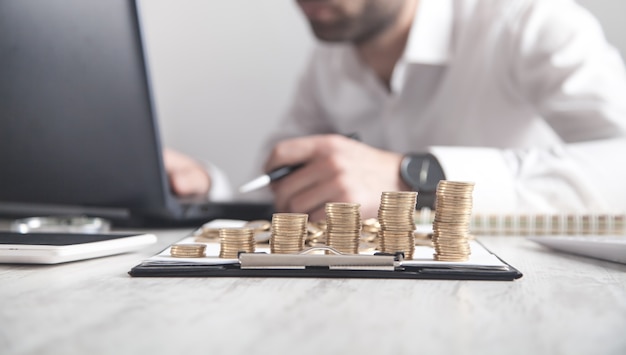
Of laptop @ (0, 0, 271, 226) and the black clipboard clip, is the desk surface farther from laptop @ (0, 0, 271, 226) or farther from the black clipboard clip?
laptop @ (0, 0, 271, 226)

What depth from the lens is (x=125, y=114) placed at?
2.89ft

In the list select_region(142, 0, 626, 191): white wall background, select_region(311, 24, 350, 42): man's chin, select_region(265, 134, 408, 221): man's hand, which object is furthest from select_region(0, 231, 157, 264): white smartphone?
select_region(142, 0, 626, 191): white wall background

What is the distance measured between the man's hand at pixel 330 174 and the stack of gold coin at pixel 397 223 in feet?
1.19

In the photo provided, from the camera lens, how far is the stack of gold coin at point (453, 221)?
0.55m

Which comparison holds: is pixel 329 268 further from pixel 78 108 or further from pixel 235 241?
pixel 78 108

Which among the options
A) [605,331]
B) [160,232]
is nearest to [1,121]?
[160,232]

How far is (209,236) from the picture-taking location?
741 millimetres

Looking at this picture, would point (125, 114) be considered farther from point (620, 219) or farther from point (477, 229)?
point (620, 219)

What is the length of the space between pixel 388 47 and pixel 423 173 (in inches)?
38.0

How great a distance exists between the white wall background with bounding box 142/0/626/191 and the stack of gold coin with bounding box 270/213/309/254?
72.4 inches

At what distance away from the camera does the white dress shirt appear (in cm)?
104

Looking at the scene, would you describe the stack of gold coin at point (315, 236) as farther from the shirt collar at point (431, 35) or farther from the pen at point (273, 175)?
the shirt collar at point (431, 35)

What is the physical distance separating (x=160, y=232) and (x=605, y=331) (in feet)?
2.45

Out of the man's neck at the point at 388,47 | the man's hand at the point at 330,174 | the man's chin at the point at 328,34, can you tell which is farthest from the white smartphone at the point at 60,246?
the man's neck at the point at 388,47
